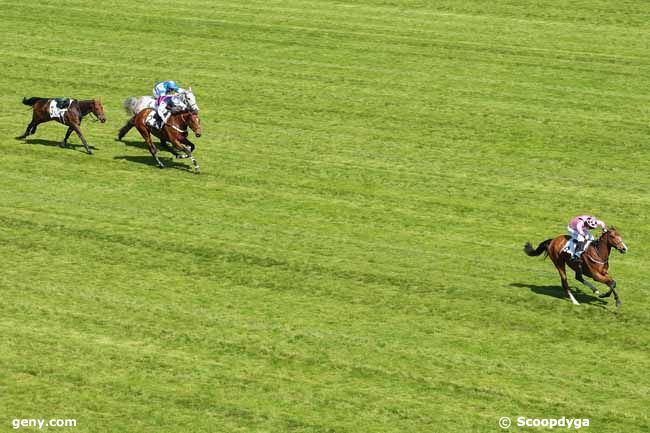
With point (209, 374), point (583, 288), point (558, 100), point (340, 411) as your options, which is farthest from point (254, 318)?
point (558, 100)

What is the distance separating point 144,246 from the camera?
23344 mm

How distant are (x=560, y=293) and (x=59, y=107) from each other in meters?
13.5

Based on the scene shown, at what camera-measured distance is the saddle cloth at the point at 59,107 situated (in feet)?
94.1

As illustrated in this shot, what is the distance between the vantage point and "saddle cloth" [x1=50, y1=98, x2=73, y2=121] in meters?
28.7

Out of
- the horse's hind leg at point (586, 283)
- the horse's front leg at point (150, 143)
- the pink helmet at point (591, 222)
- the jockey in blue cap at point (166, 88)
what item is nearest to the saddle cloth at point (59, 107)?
the horse's front leg at point (150, 143)

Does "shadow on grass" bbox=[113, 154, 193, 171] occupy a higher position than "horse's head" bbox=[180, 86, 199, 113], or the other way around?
"horse's head" bbox=[180, 86, 199, 113]

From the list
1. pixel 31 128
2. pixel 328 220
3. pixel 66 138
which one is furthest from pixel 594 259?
pixel 31 128

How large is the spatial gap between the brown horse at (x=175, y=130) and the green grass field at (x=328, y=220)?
577mm

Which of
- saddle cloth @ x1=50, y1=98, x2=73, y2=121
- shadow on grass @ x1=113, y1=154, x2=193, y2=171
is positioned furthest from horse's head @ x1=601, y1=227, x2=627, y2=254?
saddle cloth @ x1=50, y1=98, x2=73, y2=121

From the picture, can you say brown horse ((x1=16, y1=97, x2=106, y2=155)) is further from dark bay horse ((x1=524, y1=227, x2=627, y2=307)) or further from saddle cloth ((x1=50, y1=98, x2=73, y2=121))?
dark bay horse ((x1=524, y1=227, x2=627, y2=307))

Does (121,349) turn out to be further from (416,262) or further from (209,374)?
(416,262)

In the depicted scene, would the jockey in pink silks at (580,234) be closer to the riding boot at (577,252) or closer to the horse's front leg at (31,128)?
the riding boot at (577,252)

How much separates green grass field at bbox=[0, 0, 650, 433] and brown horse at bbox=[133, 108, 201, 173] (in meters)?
0.58

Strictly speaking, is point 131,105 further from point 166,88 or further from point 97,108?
point 97,108
